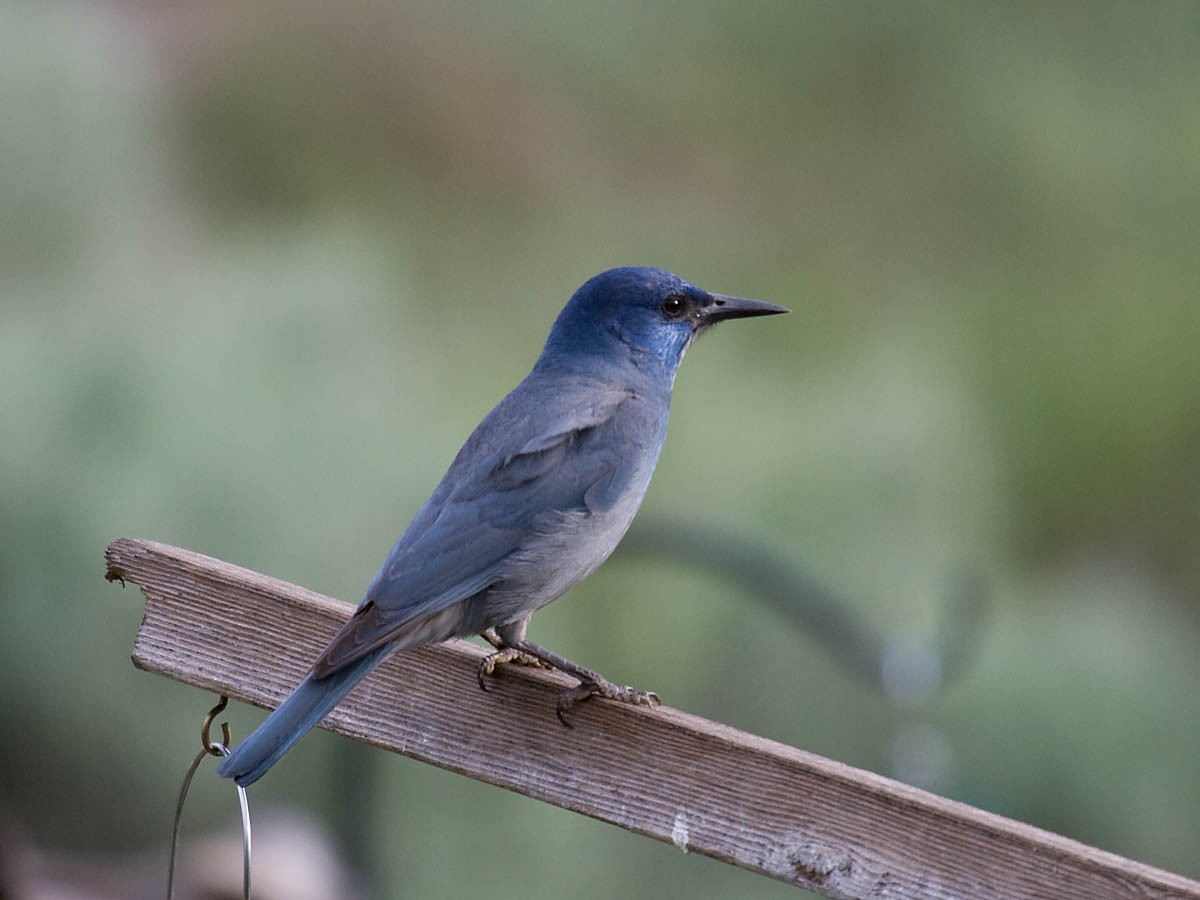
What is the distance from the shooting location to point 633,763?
106 inches

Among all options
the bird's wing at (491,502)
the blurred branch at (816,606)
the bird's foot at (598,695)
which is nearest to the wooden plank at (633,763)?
the bird's foot at (598,695)

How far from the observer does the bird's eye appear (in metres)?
3.55

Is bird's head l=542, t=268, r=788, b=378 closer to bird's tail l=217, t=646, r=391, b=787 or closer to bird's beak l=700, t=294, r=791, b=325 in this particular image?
bird's beak l=700, t=294, r=791, b=325

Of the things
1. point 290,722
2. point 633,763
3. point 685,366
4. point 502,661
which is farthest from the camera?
point 685,366

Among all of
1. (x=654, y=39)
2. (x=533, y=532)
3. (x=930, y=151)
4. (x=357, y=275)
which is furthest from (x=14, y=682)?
(x=930, y=151)

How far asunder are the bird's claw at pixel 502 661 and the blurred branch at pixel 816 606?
133 centimetres

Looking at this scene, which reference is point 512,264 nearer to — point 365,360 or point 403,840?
point 365,360

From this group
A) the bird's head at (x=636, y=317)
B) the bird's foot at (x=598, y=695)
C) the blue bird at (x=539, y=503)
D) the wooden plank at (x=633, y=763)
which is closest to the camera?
the wooden plank at (x=633, y=763)

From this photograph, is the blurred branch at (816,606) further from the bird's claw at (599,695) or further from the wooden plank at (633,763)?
the bird's claw at (599,695)

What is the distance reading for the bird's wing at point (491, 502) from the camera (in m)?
2.80

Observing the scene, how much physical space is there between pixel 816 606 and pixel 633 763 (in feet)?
5.56

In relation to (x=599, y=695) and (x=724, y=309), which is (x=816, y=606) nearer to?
(x=724, y=309)

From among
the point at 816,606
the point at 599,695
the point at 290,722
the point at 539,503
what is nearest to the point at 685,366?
the point at 816,606

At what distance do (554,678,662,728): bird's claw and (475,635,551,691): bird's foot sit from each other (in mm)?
168
